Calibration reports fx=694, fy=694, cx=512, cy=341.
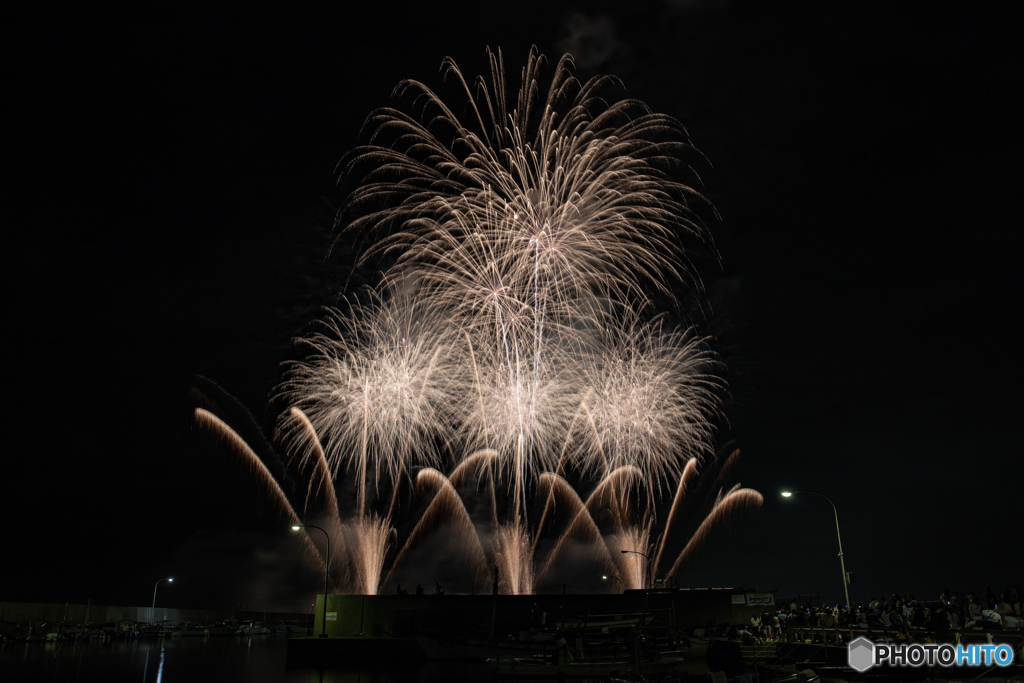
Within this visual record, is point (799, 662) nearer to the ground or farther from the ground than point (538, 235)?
nearer to the ground

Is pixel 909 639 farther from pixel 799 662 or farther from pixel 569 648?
pixel 569 648

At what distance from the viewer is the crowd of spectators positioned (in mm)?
25670

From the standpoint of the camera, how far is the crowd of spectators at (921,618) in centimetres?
2567

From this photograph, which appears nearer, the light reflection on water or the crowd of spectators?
the crowd of spectators

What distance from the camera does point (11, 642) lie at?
7500cm

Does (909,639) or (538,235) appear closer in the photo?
(909,639)

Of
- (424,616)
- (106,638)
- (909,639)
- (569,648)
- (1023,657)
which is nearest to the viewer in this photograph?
(1023,657)

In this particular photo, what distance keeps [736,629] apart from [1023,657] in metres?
20.5

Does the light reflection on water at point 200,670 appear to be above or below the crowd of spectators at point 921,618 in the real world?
below

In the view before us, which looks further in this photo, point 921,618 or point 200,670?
point 200,670

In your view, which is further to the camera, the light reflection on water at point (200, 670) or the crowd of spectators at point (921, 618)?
the light reflection on water at point (200, 670)

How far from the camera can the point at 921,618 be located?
28578 millimetres

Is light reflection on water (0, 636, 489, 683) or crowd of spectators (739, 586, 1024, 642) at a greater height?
crowd of spectators (739, 586, 1024, 642)

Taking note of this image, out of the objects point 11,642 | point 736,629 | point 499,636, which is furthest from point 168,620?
point 736,629
